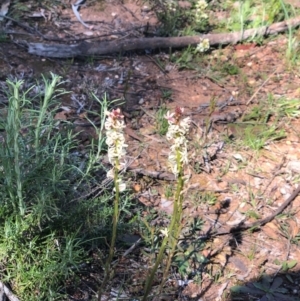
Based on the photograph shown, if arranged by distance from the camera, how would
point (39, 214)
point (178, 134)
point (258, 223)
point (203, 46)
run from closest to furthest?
point (178, 134), point (39, 214), point (258, 223), point (203, 46)

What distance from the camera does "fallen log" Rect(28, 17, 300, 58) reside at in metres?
4.21

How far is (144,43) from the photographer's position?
173 inches

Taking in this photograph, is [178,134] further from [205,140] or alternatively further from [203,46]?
[203,46]

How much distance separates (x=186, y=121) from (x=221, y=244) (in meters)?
1.39

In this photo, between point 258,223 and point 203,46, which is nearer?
point 258,223

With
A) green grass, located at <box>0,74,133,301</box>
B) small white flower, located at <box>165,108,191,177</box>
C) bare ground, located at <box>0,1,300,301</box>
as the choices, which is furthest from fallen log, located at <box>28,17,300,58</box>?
small white flower, located at <box>165,108,191,177</box>

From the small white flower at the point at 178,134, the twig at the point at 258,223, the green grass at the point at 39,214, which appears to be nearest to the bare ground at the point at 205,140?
the twig at the point at 258,223

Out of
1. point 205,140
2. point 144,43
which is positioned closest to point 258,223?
point 205,140

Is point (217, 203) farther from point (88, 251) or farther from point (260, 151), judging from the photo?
point (88, 251)

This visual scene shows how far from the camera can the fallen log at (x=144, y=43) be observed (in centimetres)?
421

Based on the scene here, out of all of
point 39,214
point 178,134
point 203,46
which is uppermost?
A: point 178,134

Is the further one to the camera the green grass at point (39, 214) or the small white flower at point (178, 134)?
the green grass at point (39, 214)

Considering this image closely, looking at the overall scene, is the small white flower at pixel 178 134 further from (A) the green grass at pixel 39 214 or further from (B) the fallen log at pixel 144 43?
(B) the fallen log at pixel 144 43

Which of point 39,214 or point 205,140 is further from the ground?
point 39,214
